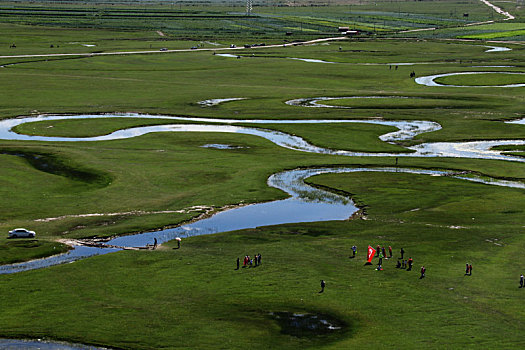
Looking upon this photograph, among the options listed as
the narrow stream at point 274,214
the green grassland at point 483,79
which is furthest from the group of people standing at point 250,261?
the green grassland at point 483,79

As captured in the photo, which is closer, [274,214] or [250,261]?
[250,261]

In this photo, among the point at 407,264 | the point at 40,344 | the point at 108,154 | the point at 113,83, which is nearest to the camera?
the point at 40,344

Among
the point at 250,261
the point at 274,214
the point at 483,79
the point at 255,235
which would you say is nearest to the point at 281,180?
the point at 274,214

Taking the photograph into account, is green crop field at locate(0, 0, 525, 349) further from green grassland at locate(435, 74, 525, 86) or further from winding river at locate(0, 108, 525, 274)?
green grassland at locate(435, 74, 525, 86)

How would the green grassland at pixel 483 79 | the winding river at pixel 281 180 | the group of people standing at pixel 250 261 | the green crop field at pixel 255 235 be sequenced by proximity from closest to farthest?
the green crop field at pixel 255 235 → the group of people standing at pixel 250 261 → the winding river at pixel 281 180 → the green grassland at pixel 483 79

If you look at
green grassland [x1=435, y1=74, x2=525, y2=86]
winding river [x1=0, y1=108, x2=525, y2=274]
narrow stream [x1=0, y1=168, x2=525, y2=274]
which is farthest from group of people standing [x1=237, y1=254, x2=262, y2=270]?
green grassland [x1=435, y1=74, x2=525, y2=86]

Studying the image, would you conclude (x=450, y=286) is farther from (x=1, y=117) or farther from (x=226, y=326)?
(x=1, y=117)

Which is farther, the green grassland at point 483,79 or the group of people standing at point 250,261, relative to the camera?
the green grassland at point 483,79

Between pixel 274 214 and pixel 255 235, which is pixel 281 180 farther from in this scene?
pixel 255 235

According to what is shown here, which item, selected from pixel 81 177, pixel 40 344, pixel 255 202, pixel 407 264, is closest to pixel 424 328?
pixel 407 264

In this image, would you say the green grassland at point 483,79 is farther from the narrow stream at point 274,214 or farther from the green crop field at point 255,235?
the narrow stream at point 274,214

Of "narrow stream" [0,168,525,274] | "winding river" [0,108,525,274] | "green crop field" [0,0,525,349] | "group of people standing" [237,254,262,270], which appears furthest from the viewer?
"winding river" [0,108,525,274]
